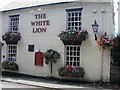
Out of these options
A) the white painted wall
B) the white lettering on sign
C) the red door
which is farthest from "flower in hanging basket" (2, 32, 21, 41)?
the red door

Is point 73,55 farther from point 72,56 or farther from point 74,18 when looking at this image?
point 74,18

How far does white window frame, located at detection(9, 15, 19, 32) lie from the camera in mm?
11998

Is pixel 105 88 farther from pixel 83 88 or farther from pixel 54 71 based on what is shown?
pixel 54 71

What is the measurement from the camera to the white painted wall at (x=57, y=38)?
894 cm

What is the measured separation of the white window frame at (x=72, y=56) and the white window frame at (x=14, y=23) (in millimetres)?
5104

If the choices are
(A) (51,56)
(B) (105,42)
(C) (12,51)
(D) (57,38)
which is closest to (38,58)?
(A) (51,56)

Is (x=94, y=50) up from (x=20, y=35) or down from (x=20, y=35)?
down

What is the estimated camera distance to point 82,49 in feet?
30.8

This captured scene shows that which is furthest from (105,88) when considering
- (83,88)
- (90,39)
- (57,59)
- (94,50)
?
(57,59)

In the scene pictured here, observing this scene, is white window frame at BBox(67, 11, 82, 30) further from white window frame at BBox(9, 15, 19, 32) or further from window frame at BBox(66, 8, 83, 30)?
white window frame at BBox(9, 15, 19, 32)

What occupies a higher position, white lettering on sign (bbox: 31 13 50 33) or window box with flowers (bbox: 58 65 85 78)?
white lettering on sign (bbox: 31 13 50 33)

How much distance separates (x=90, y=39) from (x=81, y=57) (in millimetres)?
1364

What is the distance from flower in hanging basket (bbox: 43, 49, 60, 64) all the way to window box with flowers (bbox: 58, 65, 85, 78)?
95 centimetres

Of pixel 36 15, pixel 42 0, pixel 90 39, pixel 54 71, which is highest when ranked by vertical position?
pixel 42 0
